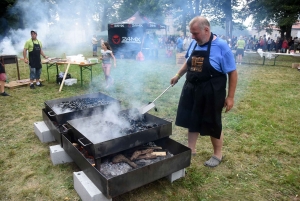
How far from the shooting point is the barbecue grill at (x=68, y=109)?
3590mm

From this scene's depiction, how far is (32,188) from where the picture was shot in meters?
2.79

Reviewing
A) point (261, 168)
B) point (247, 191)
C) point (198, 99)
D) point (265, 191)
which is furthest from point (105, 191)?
point (261, 168)

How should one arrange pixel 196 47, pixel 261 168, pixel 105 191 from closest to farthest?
pixel 105 191, pixel 196 47, pixel 261 168

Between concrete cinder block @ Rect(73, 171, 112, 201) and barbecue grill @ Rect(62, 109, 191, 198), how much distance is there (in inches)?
1.7

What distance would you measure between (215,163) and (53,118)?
262 centimetres

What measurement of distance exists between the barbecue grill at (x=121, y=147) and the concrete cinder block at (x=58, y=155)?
0.12 meters

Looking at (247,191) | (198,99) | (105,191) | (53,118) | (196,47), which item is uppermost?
(196,47)

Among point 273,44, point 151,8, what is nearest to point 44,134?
point 151,8

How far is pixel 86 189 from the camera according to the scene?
2.45 metres

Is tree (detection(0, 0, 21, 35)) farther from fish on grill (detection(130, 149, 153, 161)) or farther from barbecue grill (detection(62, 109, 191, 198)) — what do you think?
fish on grill (detection(130, 149, 153, 161))

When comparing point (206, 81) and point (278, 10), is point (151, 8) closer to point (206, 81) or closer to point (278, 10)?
point (206, 81)

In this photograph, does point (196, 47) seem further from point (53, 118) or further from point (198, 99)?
point (53, 118)

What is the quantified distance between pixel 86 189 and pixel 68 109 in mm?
2119

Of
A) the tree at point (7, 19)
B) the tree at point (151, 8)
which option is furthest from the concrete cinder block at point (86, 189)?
the tree at point (7, 19)
